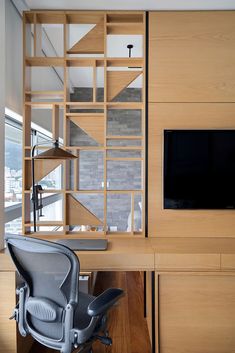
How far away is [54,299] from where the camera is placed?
126 cm

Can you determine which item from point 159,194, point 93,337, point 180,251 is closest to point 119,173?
point 159,194

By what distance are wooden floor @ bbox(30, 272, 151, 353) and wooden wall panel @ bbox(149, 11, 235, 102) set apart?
202 cm

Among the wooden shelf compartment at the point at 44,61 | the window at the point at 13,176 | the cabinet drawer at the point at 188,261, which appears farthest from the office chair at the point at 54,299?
the wooden shelf compartment at the point at 44,61

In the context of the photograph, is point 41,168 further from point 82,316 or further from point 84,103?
point 82,316

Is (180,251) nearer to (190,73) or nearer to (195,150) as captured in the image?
(195,150)

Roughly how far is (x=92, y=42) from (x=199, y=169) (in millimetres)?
1479

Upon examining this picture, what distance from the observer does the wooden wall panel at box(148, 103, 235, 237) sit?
2.13 m

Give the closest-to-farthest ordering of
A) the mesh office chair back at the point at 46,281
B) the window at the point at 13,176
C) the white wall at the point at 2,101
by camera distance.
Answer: the mesh office chair back at the point at 46,281
the white wall at the point at 2,101
the window at the point at 13,176

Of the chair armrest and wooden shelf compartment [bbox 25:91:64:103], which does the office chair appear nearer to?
the chair armrest

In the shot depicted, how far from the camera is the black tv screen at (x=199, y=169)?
204cm

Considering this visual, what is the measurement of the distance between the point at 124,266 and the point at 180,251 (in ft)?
1.37

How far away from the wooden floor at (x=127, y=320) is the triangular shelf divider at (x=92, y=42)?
8.04ft

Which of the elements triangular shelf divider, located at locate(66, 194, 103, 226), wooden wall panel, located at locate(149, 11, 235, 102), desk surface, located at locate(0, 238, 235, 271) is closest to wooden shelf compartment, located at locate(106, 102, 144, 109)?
wooden wall panel, located at locate(149, 11, 235, 102)

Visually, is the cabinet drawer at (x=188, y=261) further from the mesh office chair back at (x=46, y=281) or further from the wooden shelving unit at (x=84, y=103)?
the mesh office chair back at (x=46, y=281)
